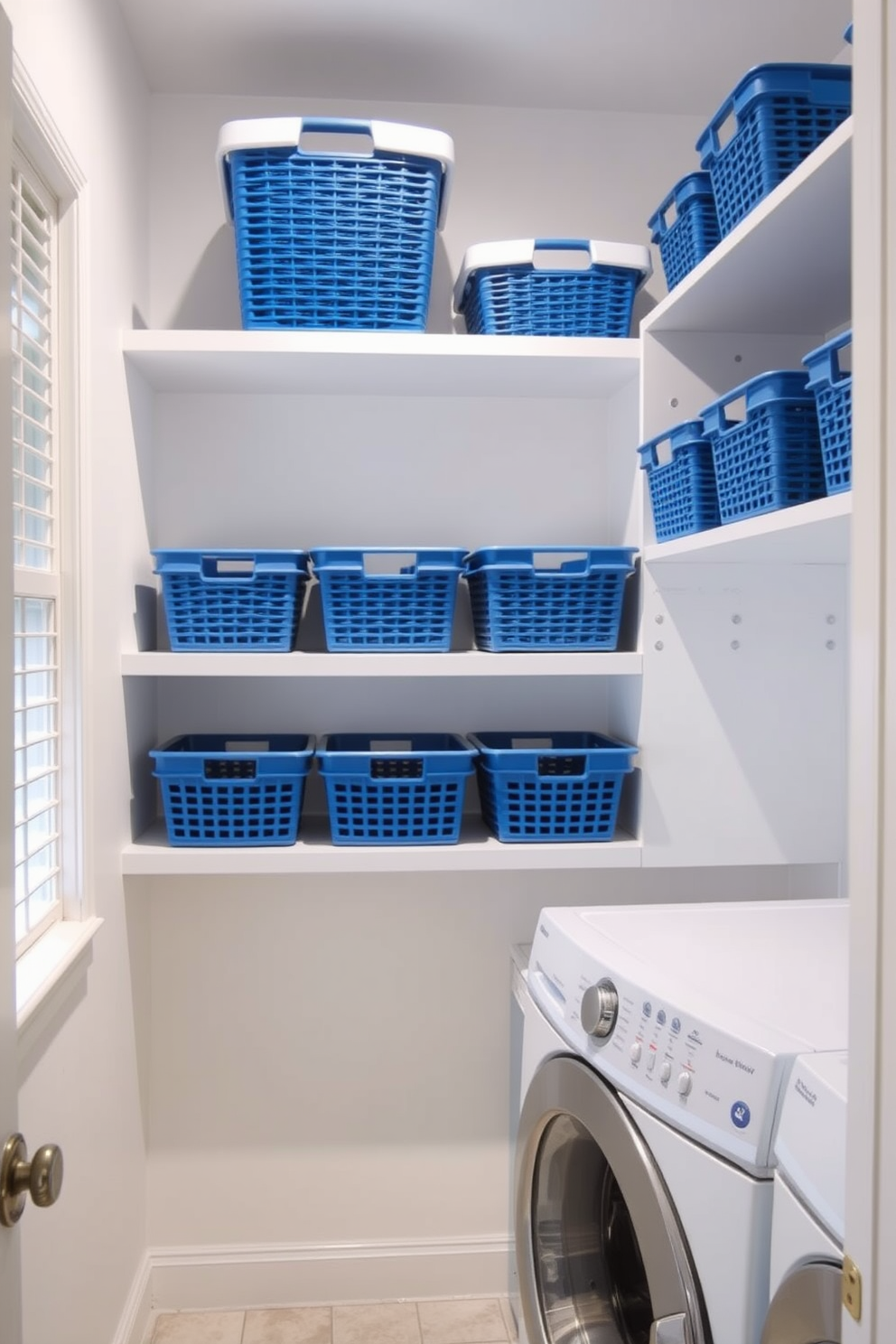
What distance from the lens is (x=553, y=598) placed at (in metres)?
1.98

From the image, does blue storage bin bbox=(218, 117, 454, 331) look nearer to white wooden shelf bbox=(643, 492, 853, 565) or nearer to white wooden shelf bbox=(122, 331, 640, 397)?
white wooden shelf bbox=(122, 331, 640, 397)

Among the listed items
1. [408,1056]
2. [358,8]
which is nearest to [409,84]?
[358,8]

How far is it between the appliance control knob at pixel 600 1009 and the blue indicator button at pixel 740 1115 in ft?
0.83

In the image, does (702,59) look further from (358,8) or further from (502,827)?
(502,827)

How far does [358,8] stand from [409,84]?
270 mm

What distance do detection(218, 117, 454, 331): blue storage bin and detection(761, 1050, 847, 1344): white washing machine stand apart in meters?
1.49

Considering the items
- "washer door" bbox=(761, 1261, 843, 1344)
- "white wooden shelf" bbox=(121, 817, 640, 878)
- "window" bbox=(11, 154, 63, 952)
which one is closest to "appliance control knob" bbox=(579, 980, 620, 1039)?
"washer door" bbox=(761, 1261, 843, 1344)

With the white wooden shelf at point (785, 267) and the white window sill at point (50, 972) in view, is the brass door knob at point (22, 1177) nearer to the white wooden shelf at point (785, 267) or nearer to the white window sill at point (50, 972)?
the white window sill at point (50, 972)

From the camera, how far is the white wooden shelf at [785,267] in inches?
51.2

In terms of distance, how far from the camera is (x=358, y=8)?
6.16 feet

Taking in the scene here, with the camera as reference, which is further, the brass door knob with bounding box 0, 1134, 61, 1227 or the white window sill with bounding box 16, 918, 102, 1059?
the white window sill with bounding box 16, 918, 102, 1059

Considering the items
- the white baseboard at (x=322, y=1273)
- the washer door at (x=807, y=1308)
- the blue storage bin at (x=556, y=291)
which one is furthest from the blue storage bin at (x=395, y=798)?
the washer door at (x=807, y=1308)

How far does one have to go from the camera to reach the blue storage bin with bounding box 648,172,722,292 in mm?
1748

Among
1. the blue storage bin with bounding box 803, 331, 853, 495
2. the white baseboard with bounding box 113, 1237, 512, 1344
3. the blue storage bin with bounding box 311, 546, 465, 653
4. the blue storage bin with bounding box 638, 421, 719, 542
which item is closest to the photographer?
the blue storage bin with bounding box 803, 331, 853, 495
